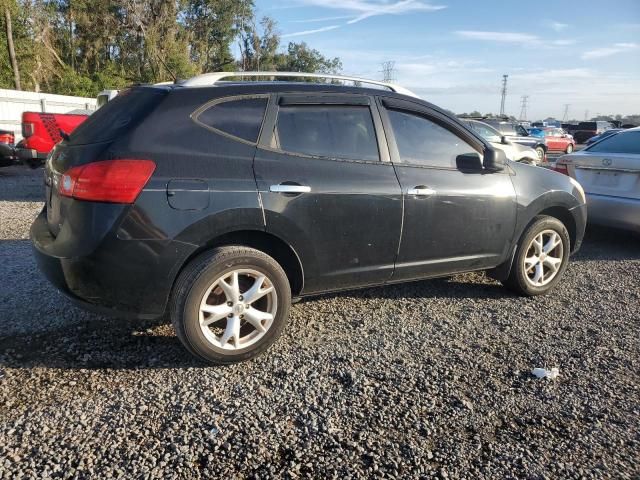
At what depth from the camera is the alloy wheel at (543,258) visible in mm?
4562

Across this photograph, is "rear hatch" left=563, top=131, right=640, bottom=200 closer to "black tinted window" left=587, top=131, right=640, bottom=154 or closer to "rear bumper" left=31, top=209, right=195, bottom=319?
"black tinted window" left=587, top=131, right=640, bottom=154

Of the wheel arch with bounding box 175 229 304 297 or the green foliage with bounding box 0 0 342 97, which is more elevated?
the green foliage with bounding box 0 0 342 97

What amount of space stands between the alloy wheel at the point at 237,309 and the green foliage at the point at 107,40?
2689 centimetres

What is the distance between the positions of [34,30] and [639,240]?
1365 inches

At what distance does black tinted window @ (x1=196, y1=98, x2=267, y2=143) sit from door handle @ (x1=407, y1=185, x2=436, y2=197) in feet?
3.97

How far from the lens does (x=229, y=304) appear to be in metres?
3.17

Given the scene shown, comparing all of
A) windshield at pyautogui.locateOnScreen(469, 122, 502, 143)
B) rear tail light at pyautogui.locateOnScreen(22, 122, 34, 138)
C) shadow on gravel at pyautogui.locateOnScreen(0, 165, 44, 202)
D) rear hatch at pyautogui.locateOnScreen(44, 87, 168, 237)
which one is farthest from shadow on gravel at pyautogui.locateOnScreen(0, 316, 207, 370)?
windshield at pyautogui.locateOnScreen(469, 122, 502, 143)

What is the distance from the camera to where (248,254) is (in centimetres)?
314

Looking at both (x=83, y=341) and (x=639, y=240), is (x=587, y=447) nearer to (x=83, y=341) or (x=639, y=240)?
(x=83, y=341)

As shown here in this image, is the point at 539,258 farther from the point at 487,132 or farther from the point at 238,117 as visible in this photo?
the point at 487,132

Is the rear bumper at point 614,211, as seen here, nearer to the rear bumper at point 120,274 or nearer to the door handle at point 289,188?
the door handle at point 289,188

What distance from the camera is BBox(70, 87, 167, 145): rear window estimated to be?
9.91 feet

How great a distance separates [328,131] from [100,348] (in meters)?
2.12

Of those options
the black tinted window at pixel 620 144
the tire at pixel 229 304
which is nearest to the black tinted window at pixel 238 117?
the tire at pixel 229 304
